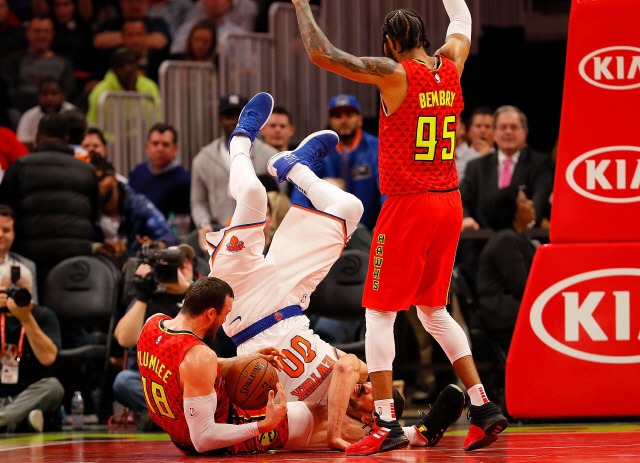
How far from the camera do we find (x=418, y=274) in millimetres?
4477

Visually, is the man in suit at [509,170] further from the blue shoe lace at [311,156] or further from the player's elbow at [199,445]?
the player's elbow at [199,445]

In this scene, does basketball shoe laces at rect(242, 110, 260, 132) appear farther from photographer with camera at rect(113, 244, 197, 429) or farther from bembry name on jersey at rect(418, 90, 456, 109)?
bembry name on jersey at rect(418, 90, 456, 109)

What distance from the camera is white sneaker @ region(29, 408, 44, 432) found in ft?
21.2

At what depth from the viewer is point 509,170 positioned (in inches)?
306

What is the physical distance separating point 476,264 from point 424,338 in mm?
766

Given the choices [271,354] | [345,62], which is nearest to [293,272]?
[271,354]

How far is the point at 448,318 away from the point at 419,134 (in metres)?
0.96

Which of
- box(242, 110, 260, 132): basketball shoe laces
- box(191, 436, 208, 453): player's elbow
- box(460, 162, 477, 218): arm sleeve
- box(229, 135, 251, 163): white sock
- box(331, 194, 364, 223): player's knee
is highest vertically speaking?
box(242, 110, 260, 132): basketball shoe laces

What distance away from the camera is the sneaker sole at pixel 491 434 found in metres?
4.45

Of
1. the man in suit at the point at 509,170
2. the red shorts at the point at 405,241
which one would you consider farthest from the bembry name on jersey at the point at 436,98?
the man in suit at the point at 509,170

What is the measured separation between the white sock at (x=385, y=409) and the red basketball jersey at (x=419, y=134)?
3.32 feet

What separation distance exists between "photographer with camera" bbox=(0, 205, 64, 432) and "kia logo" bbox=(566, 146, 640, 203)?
3.88 metres

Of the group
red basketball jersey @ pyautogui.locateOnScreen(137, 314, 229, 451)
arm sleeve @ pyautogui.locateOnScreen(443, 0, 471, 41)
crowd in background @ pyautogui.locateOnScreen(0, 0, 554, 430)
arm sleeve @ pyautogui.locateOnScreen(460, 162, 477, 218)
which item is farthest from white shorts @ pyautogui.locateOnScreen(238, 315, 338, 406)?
arm sleeve @ pyautogui.locateOnScreen(460, 162, 477, 218)

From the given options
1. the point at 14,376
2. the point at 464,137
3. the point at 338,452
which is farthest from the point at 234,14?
the point at 338,452
